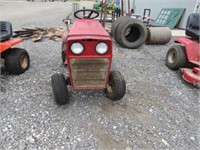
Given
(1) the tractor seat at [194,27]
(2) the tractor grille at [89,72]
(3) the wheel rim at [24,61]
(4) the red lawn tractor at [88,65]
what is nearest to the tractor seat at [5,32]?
(3) the wheel rim at [24,61]

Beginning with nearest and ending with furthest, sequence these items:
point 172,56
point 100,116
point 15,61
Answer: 1. point 100,116
2. point 15,61
3. point 172,56

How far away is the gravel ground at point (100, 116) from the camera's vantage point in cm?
218

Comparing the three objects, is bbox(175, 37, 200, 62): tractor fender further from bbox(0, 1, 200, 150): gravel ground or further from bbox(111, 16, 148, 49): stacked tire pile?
bbox(111, 16, 148, 49): stacked tire pile

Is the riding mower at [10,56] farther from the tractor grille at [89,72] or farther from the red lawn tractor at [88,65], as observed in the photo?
the tractor grille at [89,72]

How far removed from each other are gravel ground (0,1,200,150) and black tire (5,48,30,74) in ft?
0.33

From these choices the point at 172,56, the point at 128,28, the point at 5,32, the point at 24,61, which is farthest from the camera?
the point at 128,28

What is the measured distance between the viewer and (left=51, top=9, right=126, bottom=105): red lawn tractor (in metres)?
2.30

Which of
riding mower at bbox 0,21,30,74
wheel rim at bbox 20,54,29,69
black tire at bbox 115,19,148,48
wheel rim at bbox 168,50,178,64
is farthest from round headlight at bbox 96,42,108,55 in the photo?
black tire at bbox 115,19,148,48

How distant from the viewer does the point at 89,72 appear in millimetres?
2463

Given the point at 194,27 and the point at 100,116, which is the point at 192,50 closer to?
the point at 194,27

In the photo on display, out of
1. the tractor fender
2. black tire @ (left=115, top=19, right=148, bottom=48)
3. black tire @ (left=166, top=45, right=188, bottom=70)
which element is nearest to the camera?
the tractor fender

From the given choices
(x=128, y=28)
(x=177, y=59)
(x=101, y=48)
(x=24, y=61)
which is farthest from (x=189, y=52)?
(x=24, y=61)

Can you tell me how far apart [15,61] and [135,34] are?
10.1 ft

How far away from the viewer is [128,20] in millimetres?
5035
